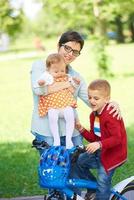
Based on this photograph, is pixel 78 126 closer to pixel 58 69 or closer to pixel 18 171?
pixel 58 69

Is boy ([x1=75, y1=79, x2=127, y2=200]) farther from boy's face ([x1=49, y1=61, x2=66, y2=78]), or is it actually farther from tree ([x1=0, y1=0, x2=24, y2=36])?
tree ([x1=0, y1=0, x2=24, y2=36])

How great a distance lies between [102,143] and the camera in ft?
14.0

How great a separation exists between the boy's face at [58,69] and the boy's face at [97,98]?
25 cm

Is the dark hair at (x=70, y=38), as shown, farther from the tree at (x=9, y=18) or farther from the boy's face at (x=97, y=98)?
the tree at (x=9, y=18)

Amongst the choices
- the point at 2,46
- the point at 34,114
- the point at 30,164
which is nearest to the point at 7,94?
the point at 30,164

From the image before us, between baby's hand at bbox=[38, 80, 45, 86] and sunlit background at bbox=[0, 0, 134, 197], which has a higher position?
baby's hand at bbox=[38, 80, 45, 86]

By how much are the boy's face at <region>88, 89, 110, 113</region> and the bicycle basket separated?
434 millimetres

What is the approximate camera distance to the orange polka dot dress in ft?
14.5

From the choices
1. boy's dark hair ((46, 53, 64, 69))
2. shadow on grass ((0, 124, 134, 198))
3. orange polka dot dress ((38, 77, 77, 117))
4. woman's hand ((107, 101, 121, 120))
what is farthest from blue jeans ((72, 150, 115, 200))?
shadow on grass ((0, 124, 134, 198))

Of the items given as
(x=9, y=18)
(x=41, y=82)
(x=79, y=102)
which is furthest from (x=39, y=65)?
(x=9, y=18)

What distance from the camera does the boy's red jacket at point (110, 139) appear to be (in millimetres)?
4297

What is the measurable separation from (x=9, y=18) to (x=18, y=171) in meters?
39.4

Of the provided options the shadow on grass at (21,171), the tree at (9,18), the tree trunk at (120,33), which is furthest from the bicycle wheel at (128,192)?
the tree trunk at (120,33)

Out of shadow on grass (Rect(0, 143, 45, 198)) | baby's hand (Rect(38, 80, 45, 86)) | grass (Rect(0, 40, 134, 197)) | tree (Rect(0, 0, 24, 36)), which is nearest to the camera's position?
baby's hand (Rect(38, 80, 45, 86))
